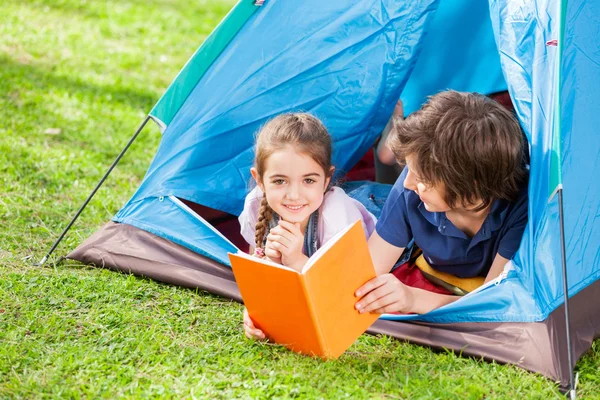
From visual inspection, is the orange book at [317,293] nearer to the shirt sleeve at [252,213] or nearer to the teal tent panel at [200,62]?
the shirt sleeve at [252,213]

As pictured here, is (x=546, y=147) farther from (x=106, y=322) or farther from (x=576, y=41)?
(x=106, y=322)

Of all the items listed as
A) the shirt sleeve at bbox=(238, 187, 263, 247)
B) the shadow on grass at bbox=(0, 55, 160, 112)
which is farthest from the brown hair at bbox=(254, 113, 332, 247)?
the shadow on grass at bbox=(0, 55, 160, 112)

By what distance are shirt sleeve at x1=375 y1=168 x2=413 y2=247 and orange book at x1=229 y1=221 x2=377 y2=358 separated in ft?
1.29

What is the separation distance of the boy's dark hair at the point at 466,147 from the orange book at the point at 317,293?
34 centimetres

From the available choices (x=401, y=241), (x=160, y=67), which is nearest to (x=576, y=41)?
(x=401, y=241)

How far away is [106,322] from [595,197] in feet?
4.96

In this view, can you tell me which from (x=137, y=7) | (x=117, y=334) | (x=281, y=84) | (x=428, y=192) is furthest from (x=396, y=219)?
(x=137, y=7)

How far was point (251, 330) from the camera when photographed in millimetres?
2281

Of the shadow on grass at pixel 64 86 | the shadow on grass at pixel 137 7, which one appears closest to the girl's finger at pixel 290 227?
the shadow on grass at pixel 64 86

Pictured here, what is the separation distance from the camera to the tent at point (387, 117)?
2.16 m

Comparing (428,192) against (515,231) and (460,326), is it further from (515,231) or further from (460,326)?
(460,326)

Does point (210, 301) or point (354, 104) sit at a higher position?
point (354, 104)

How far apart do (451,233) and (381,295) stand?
0.39 meters

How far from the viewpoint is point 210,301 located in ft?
8.53
